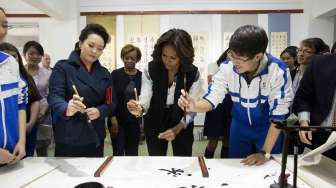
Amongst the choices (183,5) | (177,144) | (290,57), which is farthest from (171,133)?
(183,5)

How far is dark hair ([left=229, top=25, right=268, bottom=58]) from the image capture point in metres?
1.35

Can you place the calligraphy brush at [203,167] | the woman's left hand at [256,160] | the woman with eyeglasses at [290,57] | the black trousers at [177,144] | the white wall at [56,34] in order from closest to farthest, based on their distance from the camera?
the calligraphy brush at [203,167]
the woman's left hand at [256,160]
the black trousers at [177,144]
the woman with eyeglasses at [290,57]
the white wall at [56,34]

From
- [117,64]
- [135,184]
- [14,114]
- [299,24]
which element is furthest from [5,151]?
[299,24]

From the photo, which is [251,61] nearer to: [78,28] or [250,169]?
[250,169]

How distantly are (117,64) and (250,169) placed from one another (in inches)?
168

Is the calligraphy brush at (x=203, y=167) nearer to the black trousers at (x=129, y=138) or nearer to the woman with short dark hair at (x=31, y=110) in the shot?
the woman with short dark hair at (x=31, y=110)

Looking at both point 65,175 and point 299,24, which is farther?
point 299,24

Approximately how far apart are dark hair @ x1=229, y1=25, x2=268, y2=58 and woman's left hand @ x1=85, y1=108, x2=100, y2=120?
802mm

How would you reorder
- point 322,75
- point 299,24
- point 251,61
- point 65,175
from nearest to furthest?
point 65,175 → point 251,61 → point 322,75 → point 299,24

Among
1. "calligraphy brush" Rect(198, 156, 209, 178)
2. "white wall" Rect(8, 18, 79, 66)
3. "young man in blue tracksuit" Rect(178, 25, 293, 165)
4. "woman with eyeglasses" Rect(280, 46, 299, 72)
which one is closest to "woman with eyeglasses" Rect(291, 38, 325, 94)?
"woman with eyeglasses" Rect(280, 46, 299, 72)

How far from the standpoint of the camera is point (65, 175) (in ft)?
4.27

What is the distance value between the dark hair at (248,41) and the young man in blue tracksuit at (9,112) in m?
1.08

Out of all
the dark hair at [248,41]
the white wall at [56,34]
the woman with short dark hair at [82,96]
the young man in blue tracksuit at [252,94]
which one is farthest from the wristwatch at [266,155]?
the white wall at [56,34]

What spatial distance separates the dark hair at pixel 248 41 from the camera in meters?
1.35
